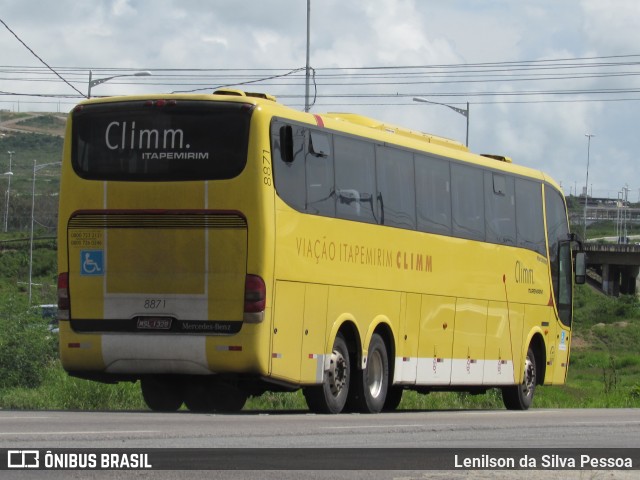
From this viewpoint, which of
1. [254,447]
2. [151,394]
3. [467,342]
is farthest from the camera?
[467,342]

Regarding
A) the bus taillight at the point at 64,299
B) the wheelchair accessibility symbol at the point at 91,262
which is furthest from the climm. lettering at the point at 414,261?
the bus taillight at the point at 64,299

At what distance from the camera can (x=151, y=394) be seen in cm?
2000

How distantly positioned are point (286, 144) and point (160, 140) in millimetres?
1537

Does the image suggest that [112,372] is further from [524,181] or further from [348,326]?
[524,181]

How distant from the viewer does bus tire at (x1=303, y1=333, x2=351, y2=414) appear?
755 inches

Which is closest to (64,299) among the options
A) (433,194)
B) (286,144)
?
(286,144)

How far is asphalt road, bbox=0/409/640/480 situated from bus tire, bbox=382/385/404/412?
6262 mm

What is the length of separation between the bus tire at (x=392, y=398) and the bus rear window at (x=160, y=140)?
25.3 ft

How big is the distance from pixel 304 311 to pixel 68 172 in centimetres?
340

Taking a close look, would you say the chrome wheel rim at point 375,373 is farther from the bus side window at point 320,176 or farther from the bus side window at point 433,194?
the bus side window at point 320,176

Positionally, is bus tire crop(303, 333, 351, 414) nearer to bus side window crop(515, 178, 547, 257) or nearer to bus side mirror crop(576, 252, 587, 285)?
bus side window crop(515, 178, 547, 257)

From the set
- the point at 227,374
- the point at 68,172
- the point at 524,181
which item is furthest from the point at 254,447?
the point at 524,181

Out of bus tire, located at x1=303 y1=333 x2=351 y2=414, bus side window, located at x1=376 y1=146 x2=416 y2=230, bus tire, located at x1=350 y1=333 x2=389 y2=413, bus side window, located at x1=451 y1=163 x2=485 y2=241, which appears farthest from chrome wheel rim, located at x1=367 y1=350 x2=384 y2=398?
bus side window, located at x1=451 y1=163 x2=485 y2=241

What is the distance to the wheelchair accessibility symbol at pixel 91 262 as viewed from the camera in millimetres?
18234
